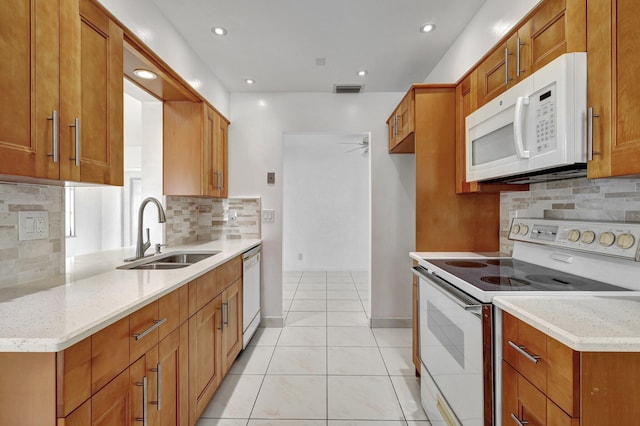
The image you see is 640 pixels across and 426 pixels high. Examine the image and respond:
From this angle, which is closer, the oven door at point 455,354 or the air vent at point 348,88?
the oven door at point 455,354

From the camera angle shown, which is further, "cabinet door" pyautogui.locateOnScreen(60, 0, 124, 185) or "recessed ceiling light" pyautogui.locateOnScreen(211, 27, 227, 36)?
"recessed ceiling light" pyautogui.locateOnScreen(211, 27, 227, 36)

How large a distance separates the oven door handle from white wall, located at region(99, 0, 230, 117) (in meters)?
2.11

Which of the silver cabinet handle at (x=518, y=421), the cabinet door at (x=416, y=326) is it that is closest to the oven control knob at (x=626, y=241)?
the silver cabinet handle at (x=518, y=421)

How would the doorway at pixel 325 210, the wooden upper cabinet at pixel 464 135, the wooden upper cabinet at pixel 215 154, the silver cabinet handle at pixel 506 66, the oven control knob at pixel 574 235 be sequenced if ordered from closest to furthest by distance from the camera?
the oven control knob at pixel 574 235, the silver cabinet handle at pixel 506 66, the wooden upper cabinet at pixel 464 135, the wooden upper cabinet at pixel 215 154, the doorway at pixel 325 210

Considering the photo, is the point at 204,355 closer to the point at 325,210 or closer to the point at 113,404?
the point at 113,404

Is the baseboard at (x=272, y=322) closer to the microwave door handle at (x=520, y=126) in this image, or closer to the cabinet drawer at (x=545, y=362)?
the cabinet drawer at (x=545, y=362)

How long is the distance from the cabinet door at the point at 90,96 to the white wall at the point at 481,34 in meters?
2.05

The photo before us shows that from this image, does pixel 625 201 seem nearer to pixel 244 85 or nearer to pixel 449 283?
pixel 449 283

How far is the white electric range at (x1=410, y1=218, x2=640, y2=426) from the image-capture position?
3.77 ft

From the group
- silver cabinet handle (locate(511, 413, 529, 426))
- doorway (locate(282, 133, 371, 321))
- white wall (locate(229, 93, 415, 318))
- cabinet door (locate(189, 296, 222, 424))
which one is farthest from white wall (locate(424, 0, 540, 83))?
doorway (locate(282, 133, 371, 321))

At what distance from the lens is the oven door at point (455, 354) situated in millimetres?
1156

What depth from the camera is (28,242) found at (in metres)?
1.32

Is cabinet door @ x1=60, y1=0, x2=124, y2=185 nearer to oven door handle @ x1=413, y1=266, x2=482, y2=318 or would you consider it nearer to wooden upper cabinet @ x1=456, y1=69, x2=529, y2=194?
oven door handle @ x1=413, y1=266, x2=482, y2=318

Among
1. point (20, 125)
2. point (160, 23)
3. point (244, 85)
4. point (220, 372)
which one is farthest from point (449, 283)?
point (244, 85)
